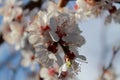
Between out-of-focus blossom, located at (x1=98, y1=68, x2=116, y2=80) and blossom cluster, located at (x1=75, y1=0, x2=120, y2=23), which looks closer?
blossom cluster, located at (x1=75, y1=0, x2=120, y2=23)

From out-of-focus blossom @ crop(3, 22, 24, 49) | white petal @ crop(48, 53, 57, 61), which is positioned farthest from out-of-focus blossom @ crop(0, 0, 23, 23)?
white petal @ crop(48, 53, 57, 61)

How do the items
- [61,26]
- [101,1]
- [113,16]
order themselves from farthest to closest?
[113,16], [101,1], [61,26]

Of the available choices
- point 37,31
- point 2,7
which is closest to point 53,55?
point 37,31

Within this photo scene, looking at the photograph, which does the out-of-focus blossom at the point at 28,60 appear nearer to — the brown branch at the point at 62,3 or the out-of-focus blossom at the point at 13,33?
the out-of-focus blossom at the point at 13,33

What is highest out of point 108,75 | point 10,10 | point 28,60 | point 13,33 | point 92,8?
point 92,8

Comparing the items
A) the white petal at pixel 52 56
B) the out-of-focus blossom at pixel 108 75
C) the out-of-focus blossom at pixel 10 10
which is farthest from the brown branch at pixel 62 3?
the out-of-focus blossom at pixel 108 75

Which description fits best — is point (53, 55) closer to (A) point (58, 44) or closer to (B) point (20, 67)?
(A) point (58, 44)

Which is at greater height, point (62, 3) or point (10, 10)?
point (62, 3)

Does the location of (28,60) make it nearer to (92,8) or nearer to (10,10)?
(10,10)

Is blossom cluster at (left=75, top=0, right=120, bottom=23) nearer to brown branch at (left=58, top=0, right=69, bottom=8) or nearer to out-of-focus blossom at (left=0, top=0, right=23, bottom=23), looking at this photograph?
brown branch at (left=58, top=0, right=69, bottom=8)

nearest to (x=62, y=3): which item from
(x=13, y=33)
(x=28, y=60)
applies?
(x=13, y=33)

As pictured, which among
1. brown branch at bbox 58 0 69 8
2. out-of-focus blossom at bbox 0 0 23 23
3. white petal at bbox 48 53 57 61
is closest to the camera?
white petal at bbox 48 53 57 61
